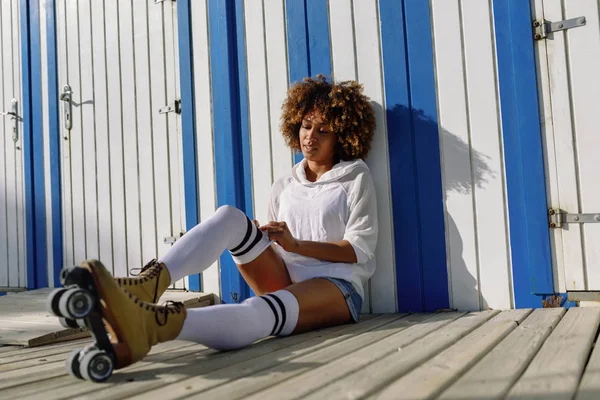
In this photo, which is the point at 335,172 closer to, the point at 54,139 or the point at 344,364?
the point at 344,364

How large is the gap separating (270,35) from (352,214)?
123 centimetres

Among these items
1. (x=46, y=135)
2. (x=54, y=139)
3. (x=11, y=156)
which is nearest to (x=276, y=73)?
(x=54, y=139)

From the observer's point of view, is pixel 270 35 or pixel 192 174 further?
pixel 192 174

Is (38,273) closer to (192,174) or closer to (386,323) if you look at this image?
(192,174)

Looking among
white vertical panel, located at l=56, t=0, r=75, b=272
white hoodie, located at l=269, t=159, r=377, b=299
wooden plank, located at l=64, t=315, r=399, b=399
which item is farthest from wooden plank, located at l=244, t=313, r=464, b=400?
white vertical panel, located at l=56, t=0, r=75, b=272

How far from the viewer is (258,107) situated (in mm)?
3367

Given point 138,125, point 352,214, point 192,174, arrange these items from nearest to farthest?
point 352,214 → point 192,174 → point 138,125

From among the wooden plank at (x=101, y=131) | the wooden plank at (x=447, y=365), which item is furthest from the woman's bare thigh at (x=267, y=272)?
the wooden plank at (x=101, y=131)

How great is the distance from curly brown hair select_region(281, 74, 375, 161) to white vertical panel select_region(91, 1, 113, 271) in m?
1.57

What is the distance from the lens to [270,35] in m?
3.34

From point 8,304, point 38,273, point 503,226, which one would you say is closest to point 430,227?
point 503,226

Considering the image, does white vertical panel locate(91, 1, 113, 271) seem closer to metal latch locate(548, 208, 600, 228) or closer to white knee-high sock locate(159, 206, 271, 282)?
white knee-high sock locate(159, 206, 271, 282)

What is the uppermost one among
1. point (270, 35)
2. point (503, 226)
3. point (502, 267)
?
point (270, 35)

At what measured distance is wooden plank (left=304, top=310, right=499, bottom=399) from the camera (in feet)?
4.54
